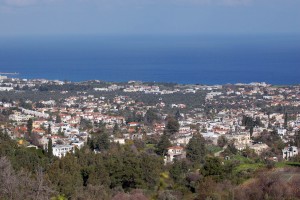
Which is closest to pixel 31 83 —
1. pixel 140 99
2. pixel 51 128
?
pixel 140 99

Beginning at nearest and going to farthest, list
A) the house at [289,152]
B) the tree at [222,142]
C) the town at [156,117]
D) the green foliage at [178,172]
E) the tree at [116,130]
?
1. the green foliage at [178,172]
2. the house at [289,152]
3. the town at [156,117]
4. the tree at [222,142]
5. the tree at [116,130]

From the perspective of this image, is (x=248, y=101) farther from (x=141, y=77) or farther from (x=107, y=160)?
(x=107, y=160)

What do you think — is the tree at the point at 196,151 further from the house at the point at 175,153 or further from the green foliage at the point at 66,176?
the green foliage at the point at 66,176

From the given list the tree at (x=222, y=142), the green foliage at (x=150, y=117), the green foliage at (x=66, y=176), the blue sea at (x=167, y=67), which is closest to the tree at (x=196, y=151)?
the tree at (x=222, y=142)

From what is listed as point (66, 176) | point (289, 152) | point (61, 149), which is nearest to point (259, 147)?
point (289, 152)

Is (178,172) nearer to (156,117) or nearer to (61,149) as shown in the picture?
(61,149)
